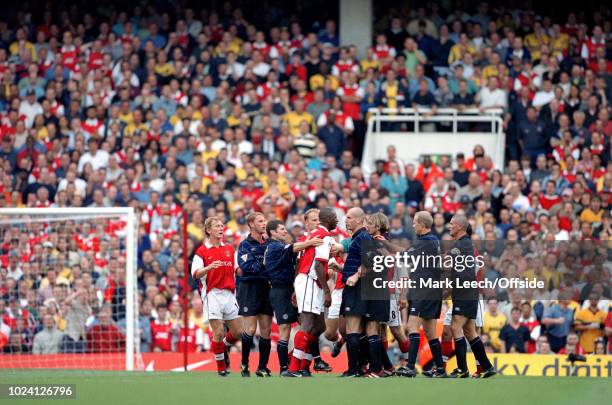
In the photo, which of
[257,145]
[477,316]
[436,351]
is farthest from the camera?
[257,145]

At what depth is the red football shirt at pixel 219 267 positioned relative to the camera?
1572 centimetres

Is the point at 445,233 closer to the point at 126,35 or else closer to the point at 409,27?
the point at 409,27

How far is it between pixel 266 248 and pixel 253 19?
13.2 meters

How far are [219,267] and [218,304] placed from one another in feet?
1.29

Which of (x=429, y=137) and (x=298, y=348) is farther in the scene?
(x=429, y=137)

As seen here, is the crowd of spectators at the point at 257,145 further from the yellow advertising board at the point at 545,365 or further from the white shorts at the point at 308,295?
the white shorts at the point at 308,295

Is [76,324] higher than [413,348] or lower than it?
lower

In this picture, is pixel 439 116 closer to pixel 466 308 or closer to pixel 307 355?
pixel 307 355

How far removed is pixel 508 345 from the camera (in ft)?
63.0

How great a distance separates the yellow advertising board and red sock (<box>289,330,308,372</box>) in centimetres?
351

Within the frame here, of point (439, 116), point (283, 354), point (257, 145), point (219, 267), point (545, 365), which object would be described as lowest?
point (545, 365)

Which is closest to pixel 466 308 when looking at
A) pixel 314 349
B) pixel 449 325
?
pixel 449 325

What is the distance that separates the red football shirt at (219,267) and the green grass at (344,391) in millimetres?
1455

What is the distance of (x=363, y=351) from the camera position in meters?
15.4
